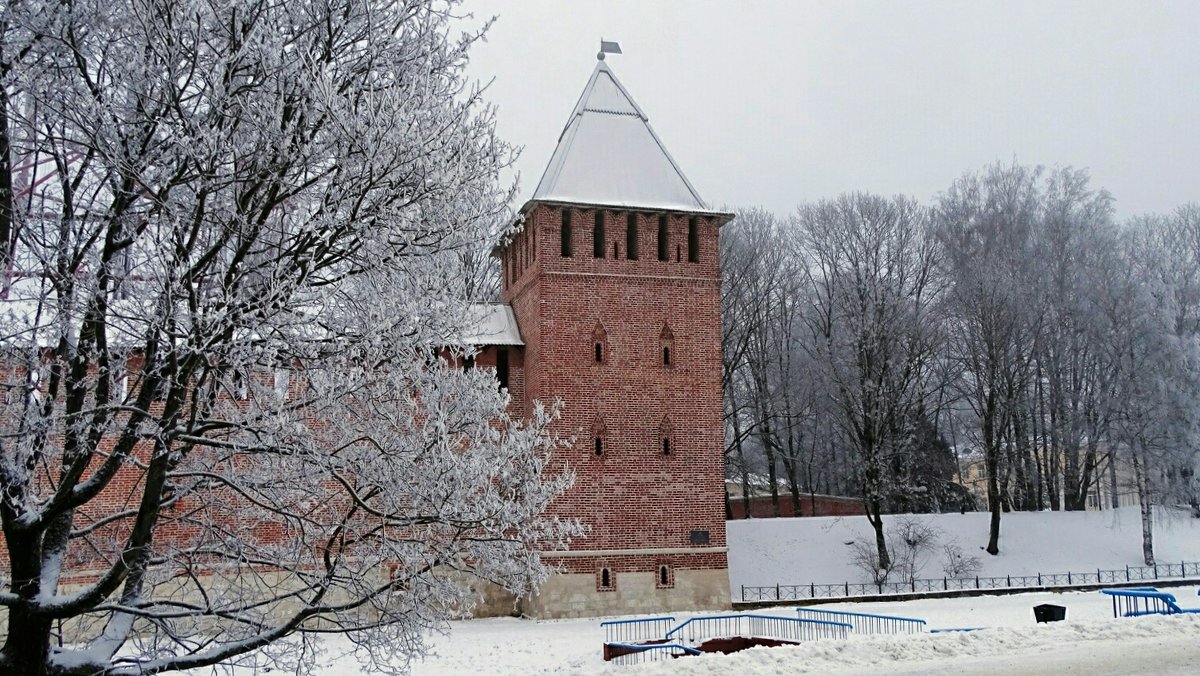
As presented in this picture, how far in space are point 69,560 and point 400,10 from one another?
28.4ft

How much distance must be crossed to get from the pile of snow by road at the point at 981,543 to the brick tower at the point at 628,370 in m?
4.03

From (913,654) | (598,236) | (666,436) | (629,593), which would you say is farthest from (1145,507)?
(913,654)

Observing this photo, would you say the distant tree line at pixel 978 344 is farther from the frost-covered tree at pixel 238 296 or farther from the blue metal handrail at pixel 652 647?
the frost-covered tree at pixel 238 296

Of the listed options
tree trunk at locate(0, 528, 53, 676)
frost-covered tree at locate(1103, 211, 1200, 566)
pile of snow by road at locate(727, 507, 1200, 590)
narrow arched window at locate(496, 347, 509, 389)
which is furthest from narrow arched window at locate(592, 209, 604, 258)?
tree trunk at locate(0, 528, 53, 676)

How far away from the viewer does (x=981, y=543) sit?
2383 centimetres

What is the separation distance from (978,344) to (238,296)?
23130 millimetres

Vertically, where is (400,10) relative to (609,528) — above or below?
above

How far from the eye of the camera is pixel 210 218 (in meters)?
5.30

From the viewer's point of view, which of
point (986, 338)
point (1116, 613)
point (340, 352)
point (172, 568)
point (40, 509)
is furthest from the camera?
point (986, 338)

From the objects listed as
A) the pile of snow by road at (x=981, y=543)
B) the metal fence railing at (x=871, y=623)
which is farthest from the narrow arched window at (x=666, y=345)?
the pile of snow by road at (x=981, y=543)

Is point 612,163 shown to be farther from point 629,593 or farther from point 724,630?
point 724,630

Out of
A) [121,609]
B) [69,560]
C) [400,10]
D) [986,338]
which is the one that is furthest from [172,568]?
[986,338]

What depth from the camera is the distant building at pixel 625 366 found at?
17.6 meters

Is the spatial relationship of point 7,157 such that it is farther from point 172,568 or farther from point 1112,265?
point 1112,265
